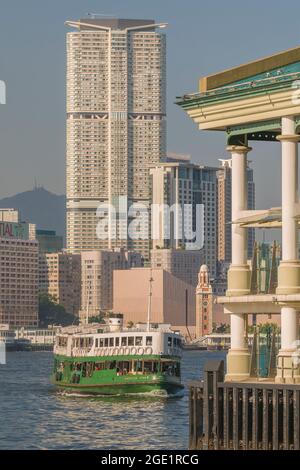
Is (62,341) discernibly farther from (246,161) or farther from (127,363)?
(246,161)

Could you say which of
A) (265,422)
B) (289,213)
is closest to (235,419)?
(265,422)

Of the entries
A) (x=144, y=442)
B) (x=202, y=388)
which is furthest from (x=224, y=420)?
(x=144, y=442)

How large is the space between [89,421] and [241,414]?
143 ft

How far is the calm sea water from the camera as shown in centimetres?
6425

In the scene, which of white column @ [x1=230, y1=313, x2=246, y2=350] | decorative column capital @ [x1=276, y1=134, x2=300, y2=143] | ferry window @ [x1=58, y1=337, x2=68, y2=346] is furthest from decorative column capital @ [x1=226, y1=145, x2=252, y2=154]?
ferry window @ [x1=58, y1=337, x2=68, y2=346]

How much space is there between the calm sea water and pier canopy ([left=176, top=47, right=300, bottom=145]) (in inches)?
756

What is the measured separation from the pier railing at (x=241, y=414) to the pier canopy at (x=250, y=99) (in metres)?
5.51

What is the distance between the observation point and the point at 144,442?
210ft

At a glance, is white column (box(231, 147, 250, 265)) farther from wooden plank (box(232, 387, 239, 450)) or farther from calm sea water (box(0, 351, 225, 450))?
calm sea water (box(0, 351, 225, 450))

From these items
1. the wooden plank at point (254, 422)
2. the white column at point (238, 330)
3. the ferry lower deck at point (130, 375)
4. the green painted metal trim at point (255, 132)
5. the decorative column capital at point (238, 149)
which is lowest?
the ferry lower deck at point (130, 375)

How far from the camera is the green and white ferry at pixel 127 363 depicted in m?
103

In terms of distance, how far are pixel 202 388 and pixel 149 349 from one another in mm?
66829

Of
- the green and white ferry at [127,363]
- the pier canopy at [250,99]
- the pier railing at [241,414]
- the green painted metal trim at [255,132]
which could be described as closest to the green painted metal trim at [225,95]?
the pier canopy at [250,99]

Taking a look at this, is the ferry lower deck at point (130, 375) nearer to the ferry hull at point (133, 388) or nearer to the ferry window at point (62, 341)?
the ferry hull at point (133, 388)
